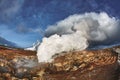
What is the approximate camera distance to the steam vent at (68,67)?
13695 mm

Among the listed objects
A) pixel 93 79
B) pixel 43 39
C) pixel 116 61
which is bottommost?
pixel 93 79

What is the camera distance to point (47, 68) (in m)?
14.5

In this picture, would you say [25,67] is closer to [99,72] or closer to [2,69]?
[2,69]

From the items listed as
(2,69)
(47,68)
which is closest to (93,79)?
(47,68)

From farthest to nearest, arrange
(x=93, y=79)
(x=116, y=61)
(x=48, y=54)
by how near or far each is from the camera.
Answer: (x=48, y=54) < (x=116, y=61) < (x=93, y=79)

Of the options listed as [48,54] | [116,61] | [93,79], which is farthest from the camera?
[48,54]

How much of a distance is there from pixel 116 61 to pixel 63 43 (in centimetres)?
407

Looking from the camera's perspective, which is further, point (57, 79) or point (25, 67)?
point (25, 67)

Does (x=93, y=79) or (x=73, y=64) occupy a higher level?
(x=73, y=64)

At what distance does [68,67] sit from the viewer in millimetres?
14359

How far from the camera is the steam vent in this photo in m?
13.7

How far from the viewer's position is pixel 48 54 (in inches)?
614

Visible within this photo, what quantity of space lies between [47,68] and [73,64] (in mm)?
1815

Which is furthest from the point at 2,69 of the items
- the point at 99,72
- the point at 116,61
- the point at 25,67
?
the point at 116,61
